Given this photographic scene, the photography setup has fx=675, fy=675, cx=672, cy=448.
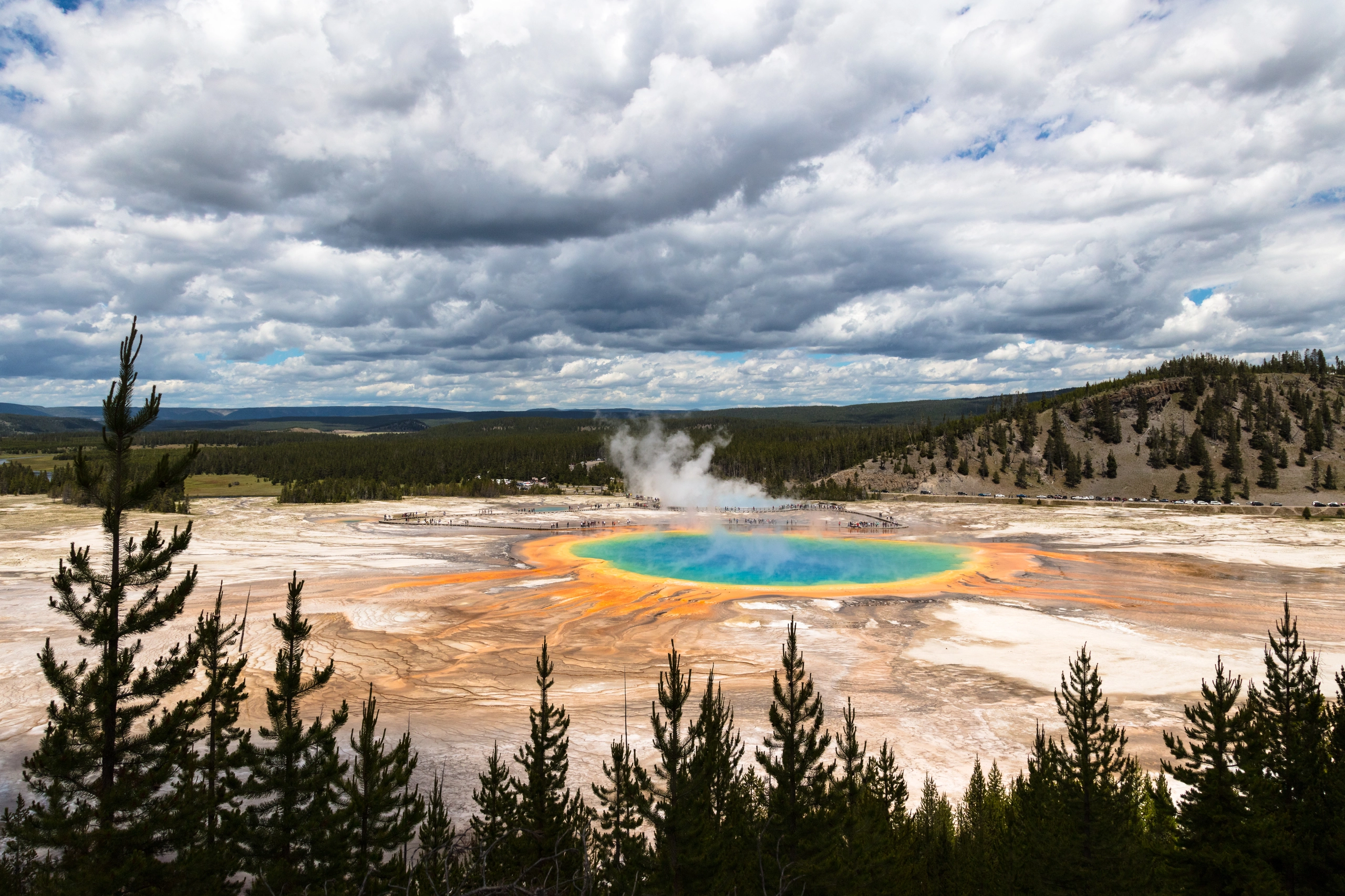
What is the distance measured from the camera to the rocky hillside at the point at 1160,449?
352 ft

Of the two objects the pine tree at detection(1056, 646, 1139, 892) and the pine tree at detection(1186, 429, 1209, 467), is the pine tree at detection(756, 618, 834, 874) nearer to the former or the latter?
the pine tree at detection(1056, 646, 1139, 892)

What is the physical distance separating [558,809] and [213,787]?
6.28 m

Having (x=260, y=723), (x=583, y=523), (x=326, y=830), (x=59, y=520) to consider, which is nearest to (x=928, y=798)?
(x=326, y=830)

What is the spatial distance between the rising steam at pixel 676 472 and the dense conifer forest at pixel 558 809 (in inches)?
3297

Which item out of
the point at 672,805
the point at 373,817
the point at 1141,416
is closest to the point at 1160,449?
the point at 1141,416

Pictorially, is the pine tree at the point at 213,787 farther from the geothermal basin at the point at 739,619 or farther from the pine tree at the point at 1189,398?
the pine tree at the point at 1189,398

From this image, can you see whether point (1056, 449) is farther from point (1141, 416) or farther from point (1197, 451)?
point (1141, 416)

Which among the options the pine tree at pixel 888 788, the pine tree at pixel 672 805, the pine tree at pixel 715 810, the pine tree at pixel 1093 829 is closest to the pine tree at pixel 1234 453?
the pine tree at pixel 888 788

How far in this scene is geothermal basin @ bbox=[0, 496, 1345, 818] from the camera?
22172 mm

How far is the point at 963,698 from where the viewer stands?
24031mm

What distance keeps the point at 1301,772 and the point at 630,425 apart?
15684 centimetres

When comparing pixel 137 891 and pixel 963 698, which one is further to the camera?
pixel 963 698

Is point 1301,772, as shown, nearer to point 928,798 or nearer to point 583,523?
point 928,798

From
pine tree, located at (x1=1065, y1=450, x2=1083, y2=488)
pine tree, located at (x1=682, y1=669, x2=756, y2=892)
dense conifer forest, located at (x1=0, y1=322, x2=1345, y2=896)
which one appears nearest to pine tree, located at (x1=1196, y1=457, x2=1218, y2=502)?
pine tree, located at (x1=1065, y1=450, x2=1083, y2=488)
